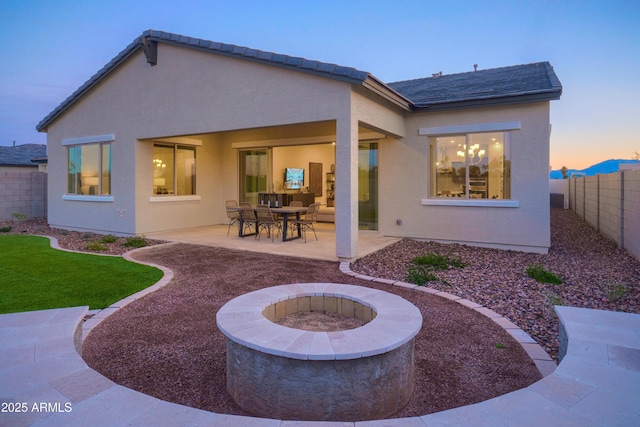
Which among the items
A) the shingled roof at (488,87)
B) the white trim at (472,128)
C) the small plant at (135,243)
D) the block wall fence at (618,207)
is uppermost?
the shingled roof at (488,87)

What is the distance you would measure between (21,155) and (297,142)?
23.4 m

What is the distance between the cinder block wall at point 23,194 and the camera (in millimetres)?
14925

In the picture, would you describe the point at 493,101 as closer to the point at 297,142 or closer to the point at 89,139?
the point at 297,142

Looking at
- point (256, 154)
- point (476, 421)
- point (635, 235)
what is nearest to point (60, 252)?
point (256, 154)

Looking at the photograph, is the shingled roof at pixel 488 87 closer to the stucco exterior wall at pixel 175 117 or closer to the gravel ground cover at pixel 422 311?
the stucco exterior wall at pixel 175 117

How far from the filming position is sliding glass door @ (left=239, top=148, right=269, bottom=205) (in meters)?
13.8

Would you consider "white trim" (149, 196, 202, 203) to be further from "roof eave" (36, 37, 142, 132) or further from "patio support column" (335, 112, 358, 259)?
"patio support column" (335, 112, 358, 259)

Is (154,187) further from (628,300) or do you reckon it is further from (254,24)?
(254,24)

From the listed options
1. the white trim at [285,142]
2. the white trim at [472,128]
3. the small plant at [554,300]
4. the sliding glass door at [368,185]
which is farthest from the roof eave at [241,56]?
the small plant at [554,300]

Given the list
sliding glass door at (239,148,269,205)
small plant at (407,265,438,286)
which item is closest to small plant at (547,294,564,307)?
small plant at (407,265,438,286)

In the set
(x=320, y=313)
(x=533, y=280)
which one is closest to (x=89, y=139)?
(x=320, y=313)

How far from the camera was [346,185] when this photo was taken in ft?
24.7

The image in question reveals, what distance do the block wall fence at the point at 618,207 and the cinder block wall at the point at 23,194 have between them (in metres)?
20.2

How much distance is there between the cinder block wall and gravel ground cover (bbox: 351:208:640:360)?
15246mm
